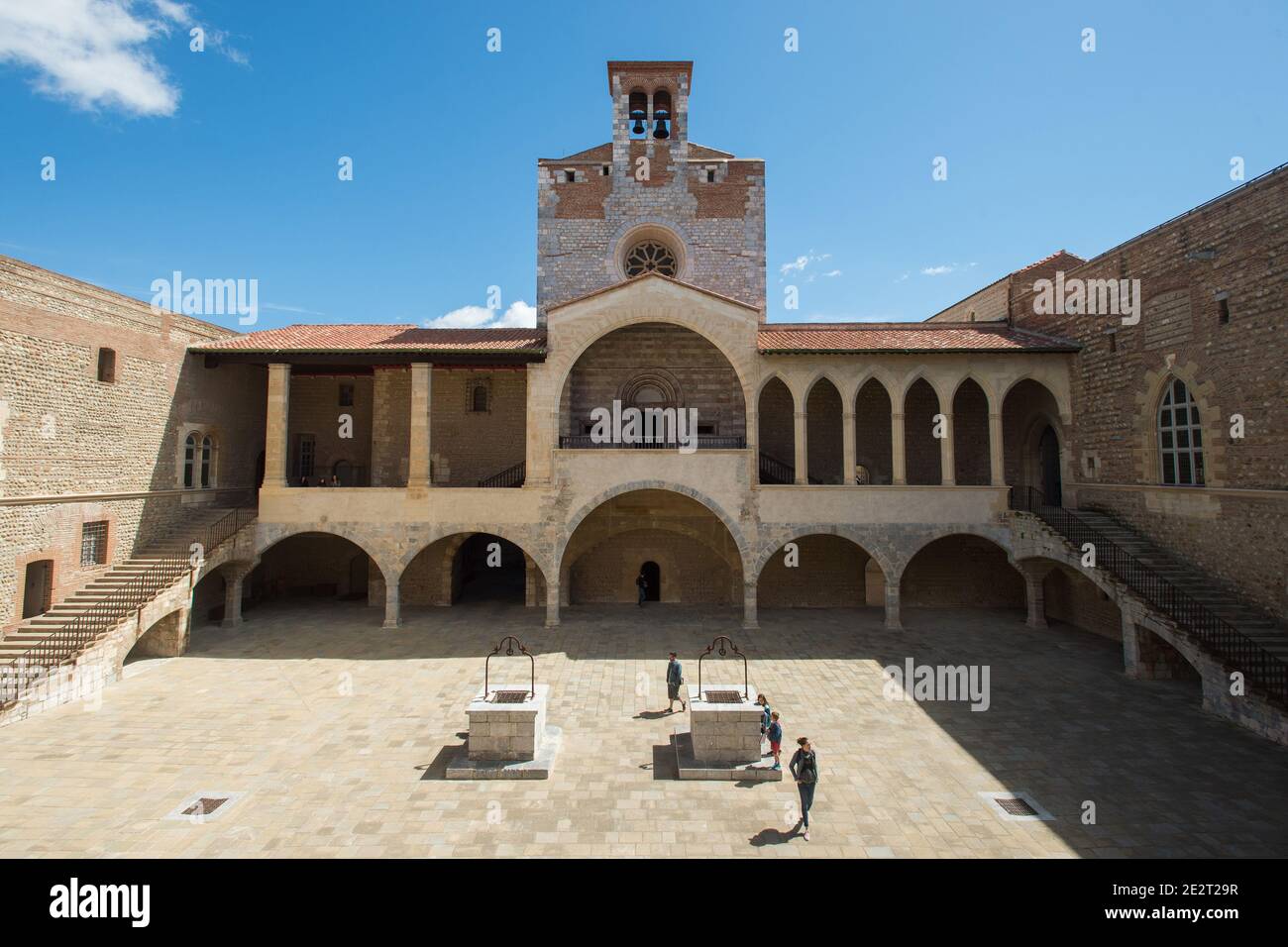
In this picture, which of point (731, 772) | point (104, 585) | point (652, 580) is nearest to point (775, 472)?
point (652, 580)

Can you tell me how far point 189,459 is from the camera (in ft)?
62.5

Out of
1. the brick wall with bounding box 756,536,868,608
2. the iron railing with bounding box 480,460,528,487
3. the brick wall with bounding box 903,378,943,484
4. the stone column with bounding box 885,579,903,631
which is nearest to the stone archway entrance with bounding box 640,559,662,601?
the brick wall with bounding box 756,536,868,608

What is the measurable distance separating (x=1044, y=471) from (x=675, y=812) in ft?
59.9

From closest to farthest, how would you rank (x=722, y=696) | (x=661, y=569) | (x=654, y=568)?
(x=722, y=696)
(x=661, y=569)
(x=654, y=568)

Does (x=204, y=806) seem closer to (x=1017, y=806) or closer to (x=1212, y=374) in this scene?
(x=1017, y=806)

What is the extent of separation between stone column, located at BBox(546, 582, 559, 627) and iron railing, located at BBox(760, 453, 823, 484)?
7603mm

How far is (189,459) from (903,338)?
22202 mm

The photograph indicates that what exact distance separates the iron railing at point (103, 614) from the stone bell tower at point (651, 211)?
12764 millimetres

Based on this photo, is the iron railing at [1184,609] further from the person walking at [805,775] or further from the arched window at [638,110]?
the arched window at [638,110]

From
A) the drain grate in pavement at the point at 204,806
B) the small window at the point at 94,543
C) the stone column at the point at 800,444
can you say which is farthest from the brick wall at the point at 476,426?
the drain grate in pavement at the point at 204,806

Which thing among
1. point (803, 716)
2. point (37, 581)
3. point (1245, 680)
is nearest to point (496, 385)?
point (37, 581)

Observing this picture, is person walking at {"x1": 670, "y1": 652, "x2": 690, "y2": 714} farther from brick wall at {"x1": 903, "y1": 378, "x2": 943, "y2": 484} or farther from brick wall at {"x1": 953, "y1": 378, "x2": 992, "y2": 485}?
brick wall at {"x1": 953, "y1": 378, "x2": 992, "y2": 485}

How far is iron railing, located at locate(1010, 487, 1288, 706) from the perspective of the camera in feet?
36.6

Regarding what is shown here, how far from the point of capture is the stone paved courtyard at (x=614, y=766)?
7812 millimetres
